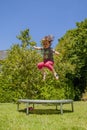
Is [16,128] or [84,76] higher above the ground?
[84,76]

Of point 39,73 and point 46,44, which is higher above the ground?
point 46,44

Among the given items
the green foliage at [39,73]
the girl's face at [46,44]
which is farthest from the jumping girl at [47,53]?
the green foliage at [39,73]

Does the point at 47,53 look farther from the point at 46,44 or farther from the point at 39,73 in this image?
the point at 39,73

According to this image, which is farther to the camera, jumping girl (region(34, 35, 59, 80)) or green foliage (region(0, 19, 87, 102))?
green foliage (region(0, 19, 87, 102))

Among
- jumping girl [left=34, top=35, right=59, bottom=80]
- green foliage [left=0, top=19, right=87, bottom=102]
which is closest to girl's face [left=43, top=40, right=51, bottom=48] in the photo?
jumping girl [left=34, top=35, right=59, bottom=80]

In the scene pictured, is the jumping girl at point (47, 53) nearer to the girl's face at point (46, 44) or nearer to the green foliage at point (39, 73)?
the girl's face at point (46, 44)

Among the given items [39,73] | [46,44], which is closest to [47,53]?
[46,44]

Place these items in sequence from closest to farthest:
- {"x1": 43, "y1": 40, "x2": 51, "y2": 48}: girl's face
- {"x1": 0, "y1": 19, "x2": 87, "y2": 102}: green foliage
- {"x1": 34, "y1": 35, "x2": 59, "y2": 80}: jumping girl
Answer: {"x1": 34, "y1": 35, "x2": 59, "y2": 80}: jumping girl < {"x1": 43, "y1": 40, "x2": 51, "y2": 48}: girl's face < {"x1": 0, "y1": 19, "x2": 87, "y2": 102}: green foliage

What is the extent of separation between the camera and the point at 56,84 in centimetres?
2670

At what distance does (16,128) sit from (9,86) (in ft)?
56.3

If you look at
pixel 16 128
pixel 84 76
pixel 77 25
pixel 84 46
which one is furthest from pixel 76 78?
pixel 16 128

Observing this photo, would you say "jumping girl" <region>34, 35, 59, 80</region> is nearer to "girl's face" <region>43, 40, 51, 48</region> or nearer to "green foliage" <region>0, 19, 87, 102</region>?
"girl's face" <region>43, 40, 51, 48</region>

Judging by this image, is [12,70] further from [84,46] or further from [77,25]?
[77,25]

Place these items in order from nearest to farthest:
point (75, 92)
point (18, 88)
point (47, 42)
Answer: point (47, 42)
point (18, 88)
point (75, 92)
